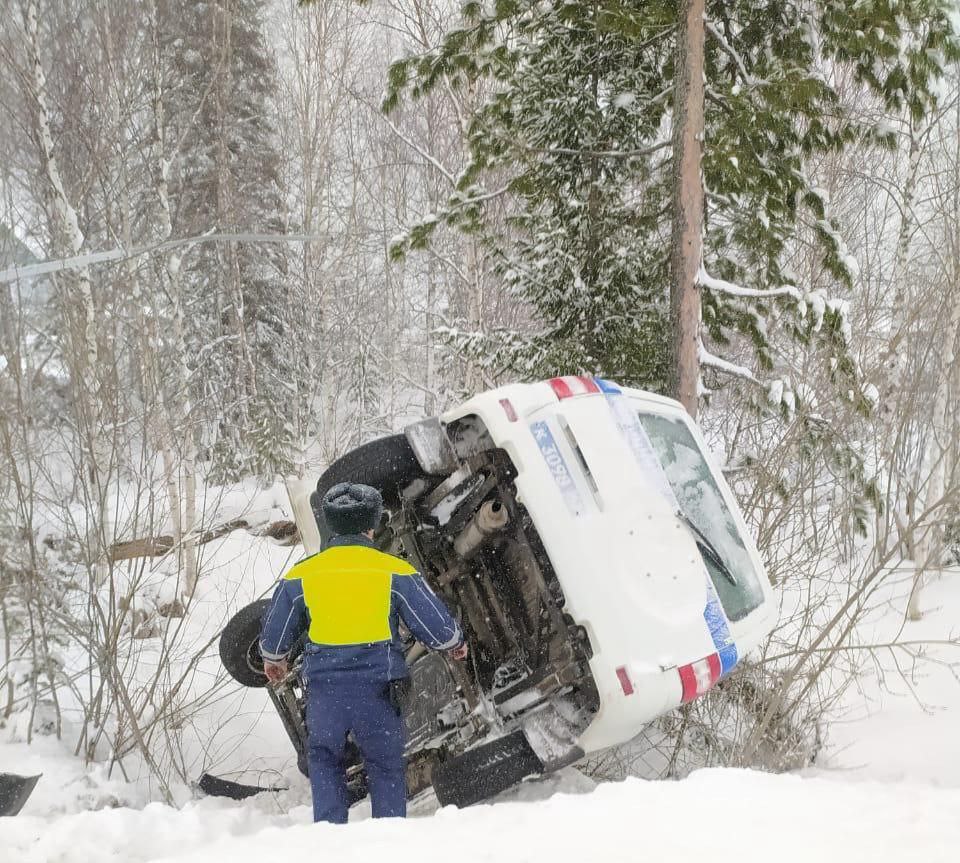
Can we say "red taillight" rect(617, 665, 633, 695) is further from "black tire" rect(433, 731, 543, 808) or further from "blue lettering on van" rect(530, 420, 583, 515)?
→ "blue lettering on van" rect(530, 420, 583, 515)

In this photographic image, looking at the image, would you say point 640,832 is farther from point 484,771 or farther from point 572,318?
point 572,318

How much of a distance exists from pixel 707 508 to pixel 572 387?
96 cm

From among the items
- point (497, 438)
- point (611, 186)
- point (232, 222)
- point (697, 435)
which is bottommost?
point (697, 435)

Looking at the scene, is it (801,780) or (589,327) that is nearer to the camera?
(801,780)

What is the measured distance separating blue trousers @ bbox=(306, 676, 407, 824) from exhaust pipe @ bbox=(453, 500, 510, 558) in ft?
2.76

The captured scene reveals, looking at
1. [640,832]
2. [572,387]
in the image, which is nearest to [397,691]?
[640,832]

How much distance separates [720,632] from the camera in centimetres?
314

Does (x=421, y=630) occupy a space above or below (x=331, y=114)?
below

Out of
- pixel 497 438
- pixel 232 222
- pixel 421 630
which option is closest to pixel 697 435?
pixel 497 438

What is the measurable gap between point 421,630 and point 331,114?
575 inches

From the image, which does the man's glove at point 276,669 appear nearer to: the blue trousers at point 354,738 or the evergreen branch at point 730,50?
the blue trousers at point 354,738

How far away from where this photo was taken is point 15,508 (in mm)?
4340

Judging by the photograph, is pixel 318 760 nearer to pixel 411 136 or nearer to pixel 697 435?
pixel 697 435

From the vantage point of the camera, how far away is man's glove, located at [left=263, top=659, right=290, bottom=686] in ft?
10.9
